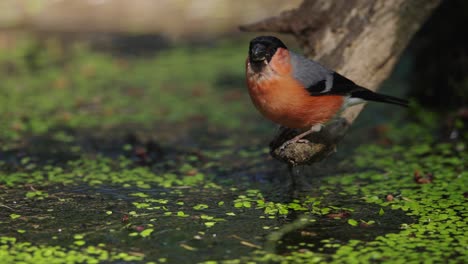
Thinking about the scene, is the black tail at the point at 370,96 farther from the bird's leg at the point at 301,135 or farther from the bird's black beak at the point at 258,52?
the bird's black beak at the point at 258,52

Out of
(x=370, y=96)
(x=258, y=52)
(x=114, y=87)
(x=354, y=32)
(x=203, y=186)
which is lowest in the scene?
(x=203, y=186)

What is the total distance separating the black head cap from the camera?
5.07 meters

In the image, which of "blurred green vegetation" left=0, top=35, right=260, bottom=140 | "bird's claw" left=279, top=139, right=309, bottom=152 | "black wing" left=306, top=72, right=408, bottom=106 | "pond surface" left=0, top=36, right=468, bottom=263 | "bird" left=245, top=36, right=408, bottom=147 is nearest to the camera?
"pond surface" left=0, top=36, right=468, bottom=263

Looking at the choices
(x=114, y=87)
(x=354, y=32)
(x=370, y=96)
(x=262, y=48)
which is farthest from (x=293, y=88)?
(x=114, y=87)

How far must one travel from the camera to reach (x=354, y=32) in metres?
6.22

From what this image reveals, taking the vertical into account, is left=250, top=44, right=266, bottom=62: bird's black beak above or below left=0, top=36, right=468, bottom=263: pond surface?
above

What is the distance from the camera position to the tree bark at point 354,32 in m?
6.14

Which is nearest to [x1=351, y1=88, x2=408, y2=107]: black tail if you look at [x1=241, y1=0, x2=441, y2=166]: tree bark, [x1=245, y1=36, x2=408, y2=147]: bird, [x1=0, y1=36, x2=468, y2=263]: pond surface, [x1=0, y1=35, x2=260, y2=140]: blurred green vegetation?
[x1=245, y1=36, x2=408, y2=147]: bird

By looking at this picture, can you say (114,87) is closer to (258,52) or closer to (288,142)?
(288,142)

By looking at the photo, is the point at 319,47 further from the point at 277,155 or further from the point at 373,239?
the point at 373,239

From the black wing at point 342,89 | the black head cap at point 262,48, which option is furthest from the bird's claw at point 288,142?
the black head cap at point 262,48

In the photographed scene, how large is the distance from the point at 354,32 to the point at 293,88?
1.27 metres

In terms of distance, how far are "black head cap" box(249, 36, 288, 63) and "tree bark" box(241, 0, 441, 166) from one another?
3.14 feet

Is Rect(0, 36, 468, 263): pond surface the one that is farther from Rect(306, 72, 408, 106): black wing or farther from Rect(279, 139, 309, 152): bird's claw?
Rect(306, 72, 408, 106): black wing
